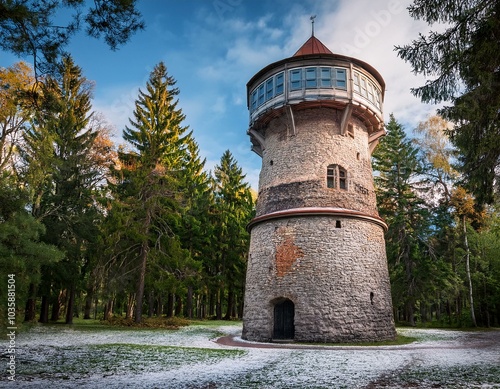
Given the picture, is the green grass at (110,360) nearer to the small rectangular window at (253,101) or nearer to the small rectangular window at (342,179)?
the small rectangular window at (342,179)

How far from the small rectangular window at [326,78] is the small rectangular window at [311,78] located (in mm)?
266

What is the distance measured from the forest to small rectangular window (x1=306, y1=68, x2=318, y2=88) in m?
5.33

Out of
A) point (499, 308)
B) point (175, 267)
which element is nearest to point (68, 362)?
point (175, 267)

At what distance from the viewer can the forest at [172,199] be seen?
7.10 m

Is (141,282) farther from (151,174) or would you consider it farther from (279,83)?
(279,83)

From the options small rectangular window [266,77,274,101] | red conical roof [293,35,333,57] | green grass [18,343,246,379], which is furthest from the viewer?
red conical roof [293,35,333,57]

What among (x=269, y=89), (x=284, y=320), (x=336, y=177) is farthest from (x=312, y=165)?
(x=284, y=320)

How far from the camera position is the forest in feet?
23.3

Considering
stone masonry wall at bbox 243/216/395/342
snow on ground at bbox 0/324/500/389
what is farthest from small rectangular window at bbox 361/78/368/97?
snow on ground at bbox 0/324/500/389

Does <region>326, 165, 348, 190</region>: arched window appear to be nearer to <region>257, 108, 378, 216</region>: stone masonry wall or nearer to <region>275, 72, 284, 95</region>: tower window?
<region>257, 108, 378, 216</region>: stone masonry wall

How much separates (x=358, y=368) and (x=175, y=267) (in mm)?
12029

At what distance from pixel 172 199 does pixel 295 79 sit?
825 centimetres

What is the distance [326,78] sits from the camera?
14.4 meters

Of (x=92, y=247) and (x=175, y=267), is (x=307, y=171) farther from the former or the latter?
(x=92, y=247)
